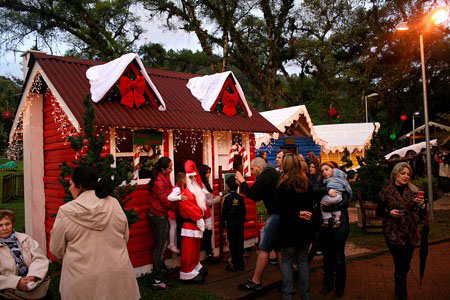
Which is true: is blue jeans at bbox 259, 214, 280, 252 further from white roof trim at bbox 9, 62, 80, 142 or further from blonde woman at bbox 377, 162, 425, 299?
white roof trim at bbox 9, 62, 80, 142

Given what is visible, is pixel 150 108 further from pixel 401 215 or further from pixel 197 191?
pixel 401 215

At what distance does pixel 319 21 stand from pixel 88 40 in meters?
18.3

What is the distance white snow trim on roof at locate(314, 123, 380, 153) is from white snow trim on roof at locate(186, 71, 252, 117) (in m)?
11.9

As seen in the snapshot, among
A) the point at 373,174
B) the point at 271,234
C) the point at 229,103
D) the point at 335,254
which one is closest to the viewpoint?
the point at 271,234

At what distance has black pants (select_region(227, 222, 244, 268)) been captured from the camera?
669 centimetres

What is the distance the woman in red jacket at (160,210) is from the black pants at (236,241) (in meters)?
1.13

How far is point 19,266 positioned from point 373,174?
8.44 meters

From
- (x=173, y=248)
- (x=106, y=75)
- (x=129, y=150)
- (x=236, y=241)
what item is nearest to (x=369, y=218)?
(x=236, y=241)

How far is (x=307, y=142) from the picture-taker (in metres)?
18.9

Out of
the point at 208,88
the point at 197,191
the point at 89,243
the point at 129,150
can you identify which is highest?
the point at 208,88

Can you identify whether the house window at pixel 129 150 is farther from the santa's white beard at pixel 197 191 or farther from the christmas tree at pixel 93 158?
the christmas tree at pixel 93 158

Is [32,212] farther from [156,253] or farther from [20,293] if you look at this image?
[20,293]

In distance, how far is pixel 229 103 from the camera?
8.20 metres

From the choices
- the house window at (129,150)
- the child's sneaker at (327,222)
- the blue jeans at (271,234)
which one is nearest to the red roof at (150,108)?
the house window at (129,150)
